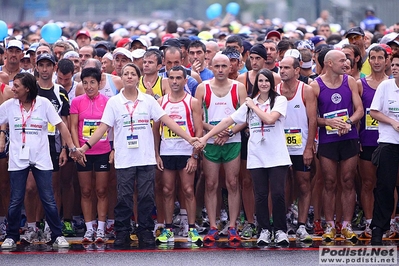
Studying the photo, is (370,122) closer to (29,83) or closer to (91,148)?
(91,148)


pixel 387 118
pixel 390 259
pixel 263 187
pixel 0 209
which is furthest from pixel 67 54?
pixel 390 259

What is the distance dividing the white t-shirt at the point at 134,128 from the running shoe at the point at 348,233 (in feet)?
8.33

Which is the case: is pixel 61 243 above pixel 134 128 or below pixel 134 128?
below

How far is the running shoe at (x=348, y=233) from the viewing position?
1206cm

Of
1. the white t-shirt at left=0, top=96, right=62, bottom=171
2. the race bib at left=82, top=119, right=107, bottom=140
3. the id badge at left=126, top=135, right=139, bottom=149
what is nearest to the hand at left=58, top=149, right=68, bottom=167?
the race bib at left=82, top=119, right=107, bottom=140

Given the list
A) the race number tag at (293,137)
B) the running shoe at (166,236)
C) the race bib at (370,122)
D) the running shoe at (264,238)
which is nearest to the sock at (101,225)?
the running shoe at (166,236)

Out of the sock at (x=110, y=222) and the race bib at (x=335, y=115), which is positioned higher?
the race bib at (x=335, y=115)

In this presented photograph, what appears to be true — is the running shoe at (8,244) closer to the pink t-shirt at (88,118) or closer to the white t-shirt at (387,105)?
the pink t-shirt at (88,118)

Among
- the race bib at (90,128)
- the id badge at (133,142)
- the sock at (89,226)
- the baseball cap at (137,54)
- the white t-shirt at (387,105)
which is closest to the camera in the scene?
the white t-shirt at (387,105)

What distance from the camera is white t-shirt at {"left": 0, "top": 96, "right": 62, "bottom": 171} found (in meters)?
11.9

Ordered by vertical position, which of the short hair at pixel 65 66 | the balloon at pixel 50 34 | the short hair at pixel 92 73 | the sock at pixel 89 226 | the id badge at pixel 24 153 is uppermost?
the balloon at pixel 50 34

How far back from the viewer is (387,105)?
11.8 m

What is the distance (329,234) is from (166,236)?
2.04 meters

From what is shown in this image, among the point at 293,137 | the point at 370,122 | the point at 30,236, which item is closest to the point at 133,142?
the point at 30,236
